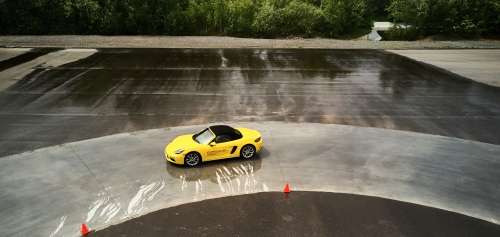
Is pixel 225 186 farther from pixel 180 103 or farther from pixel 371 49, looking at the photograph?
pixel 371 49

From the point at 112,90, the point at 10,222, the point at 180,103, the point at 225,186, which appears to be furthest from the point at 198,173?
the point at 112,90

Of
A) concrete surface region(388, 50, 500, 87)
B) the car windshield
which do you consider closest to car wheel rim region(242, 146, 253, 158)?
the car windshield

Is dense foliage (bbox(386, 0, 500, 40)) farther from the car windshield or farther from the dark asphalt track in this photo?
the dark asphalt track

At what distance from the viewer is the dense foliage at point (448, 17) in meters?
36.8

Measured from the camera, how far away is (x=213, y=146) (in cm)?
1152

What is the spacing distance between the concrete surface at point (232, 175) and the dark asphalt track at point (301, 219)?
39cm

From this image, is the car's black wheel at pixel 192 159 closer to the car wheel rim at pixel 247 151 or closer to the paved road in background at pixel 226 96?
the car wheel rim at pixel 247 151

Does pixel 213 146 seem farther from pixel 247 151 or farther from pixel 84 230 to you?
pixel 84 230

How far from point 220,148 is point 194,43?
71.1 ft

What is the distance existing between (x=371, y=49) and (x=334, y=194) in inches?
949

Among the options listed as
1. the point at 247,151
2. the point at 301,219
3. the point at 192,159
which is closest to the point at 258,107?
the point at 247,151

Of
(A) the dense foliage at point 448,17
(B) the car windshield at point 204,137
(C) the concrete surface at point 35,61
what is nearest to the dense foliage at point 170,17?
(A) the dense foliage at point 448,17

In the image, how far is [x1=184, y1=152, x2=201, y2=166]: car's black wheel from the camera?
37.4 ft

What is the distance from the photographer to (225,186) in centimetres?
1048
